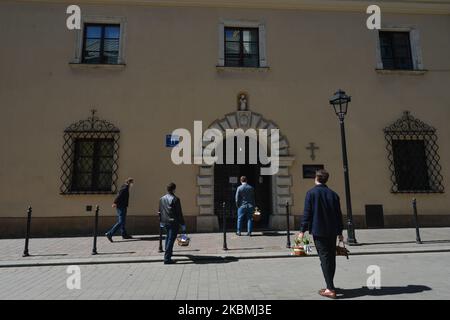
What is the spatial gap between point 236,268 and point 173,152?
18.2ft

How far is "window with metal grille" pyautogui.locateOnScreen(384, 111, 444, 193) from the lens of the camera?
456 inches

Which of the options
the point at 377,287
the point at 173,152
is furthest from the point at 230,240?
the point at 377,287

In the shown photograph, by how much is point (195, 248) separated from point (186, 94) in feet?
18.4

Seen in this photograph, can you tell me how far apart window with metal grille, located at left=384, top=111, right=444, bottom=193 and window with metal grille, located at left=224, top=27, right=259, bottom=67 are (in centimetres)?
557

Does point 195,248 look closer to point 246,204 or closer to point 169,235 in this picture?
point 169,235

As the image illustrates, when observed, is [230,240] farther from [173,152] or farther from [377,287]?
[377,287]

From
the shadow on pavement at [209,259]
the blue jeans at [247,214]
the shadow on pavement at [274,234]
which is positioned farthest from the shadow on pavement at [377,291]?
the blue jeans at [247,214]

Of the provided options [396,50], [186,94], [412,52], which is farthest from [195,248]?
[412,52]

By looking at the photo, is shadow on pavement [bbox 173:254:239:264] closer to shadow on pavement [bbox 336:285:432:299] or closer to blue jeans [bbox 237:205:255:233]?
blue jeans [bbox 237:205:255:233]

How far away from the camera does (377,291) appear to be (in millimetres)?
4895

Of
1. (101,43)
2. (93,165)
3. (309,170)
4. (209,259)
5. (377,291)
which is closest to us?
(377,291)

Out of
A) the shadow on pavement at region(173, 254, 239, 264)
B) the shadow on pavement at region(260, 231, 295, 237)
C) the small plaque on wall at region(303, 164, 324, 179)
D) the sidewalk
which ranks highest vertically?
the small plaque on wall at region(303, 164, 324, 179)

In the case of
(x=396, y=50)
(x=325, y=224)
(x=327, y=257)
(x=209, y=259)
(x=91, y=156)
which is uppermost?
(x=396, y=50)

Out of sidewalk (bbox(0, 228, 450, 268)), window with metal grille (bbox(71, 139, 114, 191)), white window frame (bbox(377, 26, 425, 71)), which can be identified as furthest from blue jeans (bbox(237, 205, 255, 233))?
white window frame (bbox(377, 26, 425, 71))
